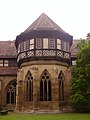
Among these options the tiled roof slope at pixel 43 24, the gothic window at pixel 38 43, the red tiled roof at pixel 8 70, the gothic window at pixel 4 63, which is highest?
the tiled roof slope at pixel 43 24

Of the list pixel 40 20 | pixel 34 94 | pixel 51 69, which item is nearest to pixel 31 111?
pixel 34 94

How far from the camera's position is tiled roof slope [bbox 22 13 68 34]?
1438 inches

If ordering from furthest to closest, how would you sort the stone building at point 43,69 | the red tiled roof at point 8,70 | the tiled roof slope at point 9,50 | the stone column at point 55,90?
the tiled roof slope at point 9,50
the red tiled roof at point 8,70
the stone building at point 43,69
the stone column at point 55,90

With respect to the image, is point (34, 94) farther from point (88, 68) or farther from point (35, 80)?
point (88, 68)

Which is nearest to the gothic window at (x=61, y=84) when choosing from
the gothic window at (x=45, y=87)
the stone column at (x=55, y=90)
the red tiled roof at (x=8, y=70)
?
the stone column at (x=55, y=90)

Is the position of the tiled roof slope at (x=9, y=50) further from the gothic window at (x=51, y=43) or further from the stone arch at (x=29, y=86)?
the stone arch at (x=29, y=86)

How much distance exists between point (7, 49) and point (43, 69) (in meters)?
12.1

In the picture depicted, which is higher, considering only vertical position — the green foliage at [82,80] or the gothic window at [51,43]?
the gothic window at [51,43]

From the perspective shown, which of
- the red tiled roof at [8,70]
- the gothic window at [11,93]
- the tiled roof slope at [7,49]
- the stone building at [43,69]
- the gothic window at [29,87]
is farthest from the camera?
the tiled roof slope at [7,49]

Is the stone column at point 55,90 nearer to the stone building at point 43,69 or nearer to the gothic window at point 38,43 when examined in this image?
the stone building at point 43,69

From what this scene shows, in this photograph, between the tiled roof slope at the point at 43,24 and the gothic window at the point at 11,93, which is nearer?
the tiled roof slope at the point at 43,24

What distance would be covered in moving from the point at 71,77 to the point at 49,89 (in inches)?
141

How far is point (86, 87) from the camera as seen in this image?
3212 cm

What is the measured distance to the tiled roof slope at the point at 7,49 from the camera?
4312cm
